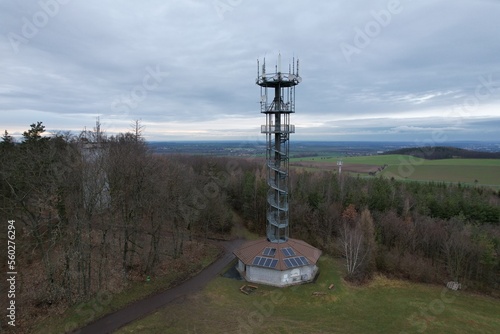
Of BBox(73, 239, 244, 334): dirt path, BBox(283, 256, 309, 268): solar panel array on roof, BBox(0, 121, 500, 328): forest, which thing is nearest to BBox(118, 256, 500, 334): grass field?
BBox(73, 239, 244, 334): dirt path

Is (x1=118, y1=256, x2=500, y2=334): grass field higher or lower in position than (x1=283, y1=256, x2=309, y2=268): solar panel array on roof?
lower

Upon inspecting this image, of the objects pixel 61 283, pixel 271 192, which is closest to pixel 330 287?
pixel 271 192

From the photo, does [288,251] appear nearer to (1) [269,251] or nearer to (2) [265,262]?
(1) [269,251]

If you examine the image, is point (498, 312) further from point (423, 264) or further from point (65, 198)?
point (65, 198)

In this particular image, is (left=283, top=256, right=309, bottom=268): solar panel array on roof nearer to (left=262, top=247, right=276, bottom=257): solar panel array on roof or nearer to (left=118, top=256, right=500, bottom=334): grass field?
(left=262, top=247, right=276, bottom=257): solar panel array on roof

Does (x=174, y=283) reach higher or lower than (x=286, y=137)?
lower

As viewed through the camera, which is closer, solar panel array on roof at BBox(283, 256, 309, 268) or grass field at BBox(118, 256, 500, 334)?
grass field at BBox(118, 256, 500, 334)
